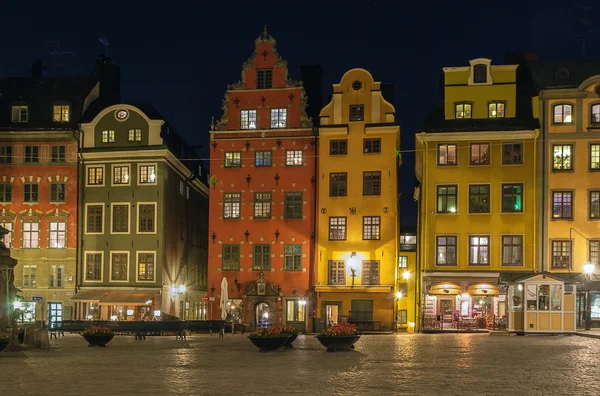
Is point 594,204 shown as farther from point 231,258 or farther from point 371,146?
point 231,258

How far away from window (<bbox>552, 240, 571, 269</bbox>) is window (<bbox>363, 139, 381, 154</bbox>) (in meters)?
11.8

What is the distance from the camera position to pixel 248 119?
54250 millimetres

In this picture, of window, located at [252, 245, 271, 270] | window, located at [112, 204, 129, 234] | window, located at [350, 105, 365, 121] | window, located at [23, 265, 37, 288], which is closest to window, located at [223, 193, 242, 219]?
window, located at [252, 245, 271, 270]

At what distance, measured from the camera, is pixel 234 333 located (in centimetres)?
4853

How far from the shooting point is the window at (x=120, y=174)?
54.9 meters

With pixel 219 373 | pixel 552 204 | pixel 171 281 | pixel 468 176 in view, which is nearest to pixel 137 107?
pixel 171 281

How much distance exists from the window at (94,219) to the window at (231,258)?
8.26 m

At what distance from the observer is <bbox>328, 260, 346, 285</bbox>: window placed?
171 feet

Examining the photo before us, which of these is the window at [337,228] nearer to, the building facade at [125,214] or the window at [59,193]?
the building facade at [125,214]

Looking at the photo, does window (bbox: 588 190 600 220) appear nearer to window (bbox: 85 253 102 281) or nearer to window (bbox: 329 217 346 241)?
window (bbox: 329 217 346 241)

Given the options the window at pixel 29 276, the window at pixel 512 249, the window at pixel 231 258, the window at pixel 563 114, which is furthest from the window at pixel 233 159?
the window at pixel 563 114

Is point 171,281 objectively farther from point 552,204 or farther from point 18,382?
point 18,382

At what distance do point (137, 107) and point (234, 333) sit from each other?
16.4 m

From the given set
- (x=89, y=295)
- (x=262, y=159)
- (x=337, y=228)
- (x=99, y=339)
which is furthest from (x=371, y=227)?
(x=99, y=339)
